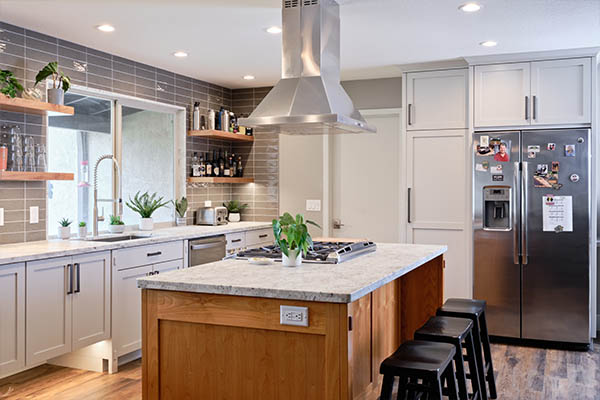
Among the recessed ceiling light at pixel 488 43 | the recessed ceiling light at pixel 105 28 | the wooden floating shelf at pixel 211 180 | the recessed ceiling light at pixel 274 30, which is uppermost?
the recessed ceiling light at pixel 488 43

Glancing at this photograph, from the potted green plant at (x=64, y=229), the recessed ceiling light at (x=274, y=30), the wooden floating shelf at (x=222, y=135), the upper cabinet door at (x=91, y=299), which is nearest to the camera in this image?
the upper cabinet door at (x=91, y=299)

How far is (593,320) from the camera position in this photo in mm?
4664

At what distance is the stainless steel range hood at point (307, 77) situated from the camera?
130 inches

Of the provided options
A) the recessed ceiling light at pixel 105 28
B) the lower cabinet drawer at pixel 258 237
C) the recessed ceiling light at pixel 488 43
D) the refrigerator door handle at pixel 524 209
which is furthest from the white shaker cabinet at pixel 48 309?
the refrigerator door handle at pixel 524 209

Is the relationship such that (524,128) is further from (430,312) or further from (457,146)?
(430,312)

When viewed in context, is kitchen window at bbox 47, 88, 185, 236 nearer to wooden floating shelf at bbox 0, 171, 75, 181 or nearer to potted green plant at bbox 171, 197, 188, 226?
potted green plant at bbox 171, 197, 188, 226

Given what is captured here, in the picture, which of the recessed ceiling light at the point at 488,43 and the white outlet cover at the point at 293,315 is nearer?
the white outlet cover at the point at 293,315

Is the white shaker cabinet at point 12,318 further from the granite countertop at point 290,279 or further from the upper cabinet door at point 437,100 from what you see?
the upper cabinet door at point 437,100

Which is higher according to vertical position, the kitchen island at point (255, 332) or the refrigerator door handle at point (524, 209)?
the refrigerator door handle at point (524, 209)

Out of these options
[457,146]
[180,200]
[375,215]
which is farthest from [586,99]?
[180,200]

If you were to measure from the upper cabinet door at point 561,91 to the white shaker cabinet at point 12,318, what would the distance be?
405 cm

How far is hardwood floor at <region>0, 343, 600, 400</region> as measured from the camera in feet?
11.6

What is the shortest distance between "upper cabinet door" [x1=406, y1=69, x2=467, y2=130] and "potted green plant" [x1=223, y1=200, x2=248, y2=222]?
6.92 ft

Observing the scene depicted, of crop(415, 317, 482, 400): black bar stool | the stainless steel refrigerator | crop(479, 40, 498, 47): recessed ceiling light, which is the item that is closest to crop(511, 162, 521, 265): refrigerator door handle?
the stainless steel refrigerator
